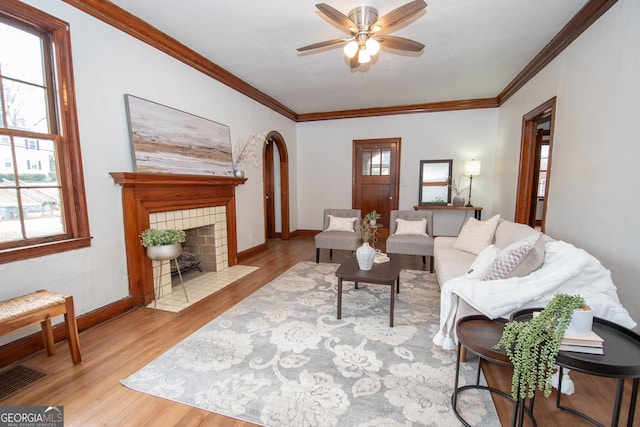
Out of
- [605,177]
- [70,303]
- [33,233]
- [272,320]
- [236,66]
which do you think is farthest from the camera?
[236,66]

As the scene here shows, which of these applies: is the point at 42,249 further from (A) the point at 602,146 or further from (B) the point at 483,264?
(A) the point at 602,146

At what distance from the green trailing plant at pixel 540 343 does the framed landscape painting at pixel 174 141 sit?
324 centimetres

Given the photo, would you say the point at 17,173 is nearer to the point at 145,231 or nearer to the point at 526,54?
the point at 145,231

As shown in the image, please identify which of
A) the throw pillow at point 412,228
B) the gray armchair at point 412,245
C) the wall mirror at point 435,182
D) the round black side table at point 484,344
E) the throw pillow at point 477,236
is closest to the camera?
the round black side table at point 484,344

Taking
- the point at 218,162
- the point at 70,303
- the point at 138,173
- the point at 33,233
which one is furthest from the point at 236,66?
the point at 70,303

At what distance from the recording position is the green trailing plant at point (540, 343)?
1111 millimetres

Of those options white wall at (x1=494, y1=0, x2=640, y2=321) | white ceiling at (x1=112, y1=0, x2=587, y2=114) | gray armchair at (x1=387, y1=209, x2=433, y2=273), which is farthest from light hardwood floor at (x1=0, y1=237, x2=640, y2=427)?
white ceiling at (x1=112, y1=0, x2=587, y2=114)

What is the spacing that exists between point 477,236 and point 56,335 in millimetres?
4088

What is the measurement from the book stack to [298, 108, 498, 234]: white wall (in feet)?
16.1

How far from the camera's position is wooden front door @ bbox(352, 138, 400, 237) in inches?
239

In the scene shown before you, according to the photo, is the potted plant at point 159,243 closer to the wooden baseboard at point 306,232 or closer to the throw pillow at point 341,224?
the throw pillow at point 341,224

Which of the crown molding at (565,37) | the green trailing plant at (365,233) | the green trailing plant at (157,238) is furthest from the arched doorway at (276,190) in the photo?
the crown molding at (565,37)

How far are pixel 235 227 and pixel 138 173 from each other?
71.1 inches

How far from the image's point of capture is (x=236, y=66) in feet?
12.5
